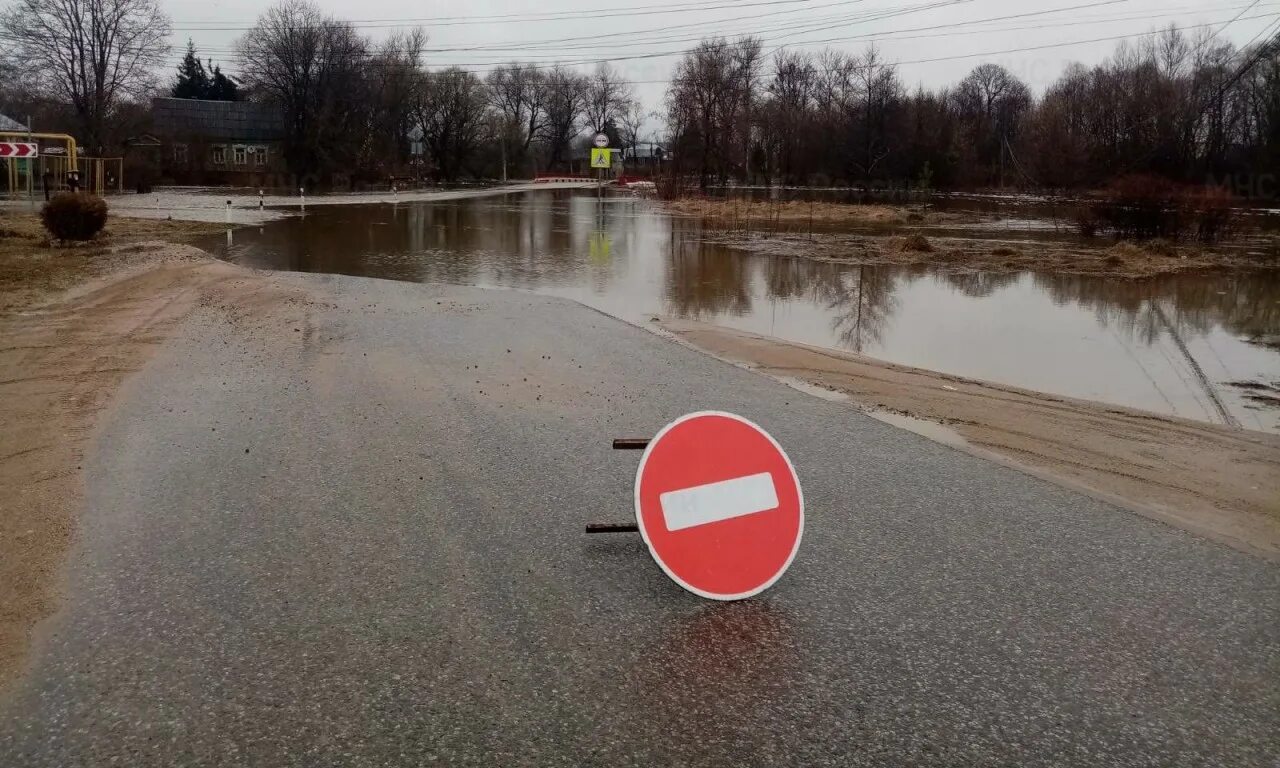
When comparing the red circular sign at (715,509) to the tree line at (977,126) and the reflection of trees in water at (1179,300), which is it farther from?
the tree line at (977,126)

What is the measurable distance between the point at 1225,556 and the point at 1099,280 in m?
17.0

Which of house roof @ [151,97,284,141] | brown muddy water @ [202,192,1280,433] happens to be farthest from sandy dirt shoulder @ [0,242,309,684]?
house roof @ [151,97,284,141]

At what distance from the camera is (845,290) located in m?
18.5

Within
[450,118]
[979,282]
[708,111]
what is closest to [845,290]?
[979,282]

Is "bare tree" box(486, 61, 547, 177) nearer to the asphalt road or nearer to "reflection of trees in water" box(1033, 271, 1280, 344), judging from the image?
"reflection of trees in water" box(1033, 271, 1280, 344)

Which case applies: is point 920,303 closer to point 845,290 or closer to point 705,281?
point 845,290

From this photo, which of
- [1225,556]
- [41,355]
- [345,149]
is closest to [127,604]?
[1225,556]

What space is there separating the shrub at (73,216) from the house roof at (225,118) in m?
70.2

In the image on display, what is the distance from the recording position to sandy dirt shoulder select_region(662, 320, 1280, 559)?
20.5 ft

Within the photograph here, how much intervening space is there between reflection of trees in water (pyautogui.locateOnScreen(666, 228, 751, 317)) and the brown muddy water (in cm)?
5

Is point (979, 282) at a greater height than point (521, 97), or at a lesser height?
lesser

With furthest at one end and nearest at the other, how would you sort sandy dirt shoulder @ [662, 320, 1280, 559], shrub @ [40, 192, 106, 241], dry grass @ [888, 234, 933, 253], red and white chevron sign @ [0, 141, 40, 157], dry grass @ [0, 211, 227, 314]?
red and white chevron sign @ [0, 141, 40, 157]
dry grass @ [888, 234, 933, 253]
shrub @ [40, 192, 106, 241]
dry grass @ [0, 211, 227, 314]
sandy dirt shoulder @ [662, 320, 1280, 559]

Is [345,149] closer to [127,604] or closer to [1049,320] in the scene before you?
[1049,320]

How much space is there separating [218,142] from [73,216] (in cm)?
7588
